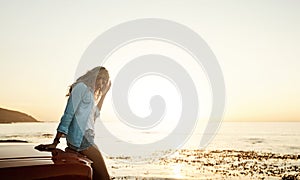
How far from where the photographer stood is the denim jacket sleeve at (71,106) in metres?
3.67

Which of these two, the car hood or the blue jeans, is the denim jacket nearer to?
the blue jeans

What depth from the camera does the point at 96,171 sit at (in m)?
3.53

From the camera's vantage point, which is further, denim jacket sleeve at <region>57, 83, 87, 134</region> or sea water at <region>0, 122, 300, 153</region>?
sea water at <region>0, 122, 300, 153</region>

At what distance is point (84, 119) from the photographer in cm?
383

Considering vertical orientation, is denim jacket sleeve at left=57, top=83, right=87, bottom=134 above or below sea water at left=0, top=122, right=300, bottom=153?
above

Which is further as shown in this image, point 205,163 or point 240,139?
point 240,139


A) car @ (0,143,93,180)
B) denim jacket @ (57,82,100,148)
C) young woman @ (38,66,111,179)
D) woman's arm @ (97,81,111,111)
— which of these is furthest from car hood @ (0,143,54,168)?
woman's arm @ (97,81,111,111)

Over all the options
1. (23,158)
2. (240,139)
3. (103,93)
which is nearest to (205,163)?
(103,93)

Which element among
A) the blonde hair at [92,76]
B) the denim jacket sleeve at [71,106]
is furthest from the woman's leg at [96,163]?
the blonde hair at [92,76]

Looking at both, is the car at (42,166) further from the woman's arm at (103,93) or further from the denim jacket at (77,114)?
the woman's arm at (103,93)

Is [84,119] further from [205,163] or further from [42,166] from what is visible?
[205,163]

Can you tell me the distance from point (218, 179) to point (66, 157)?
16057 mm

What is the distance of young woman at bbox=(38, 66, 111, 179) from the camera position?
3.65 meters

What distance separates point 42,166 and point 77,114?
114 cm
